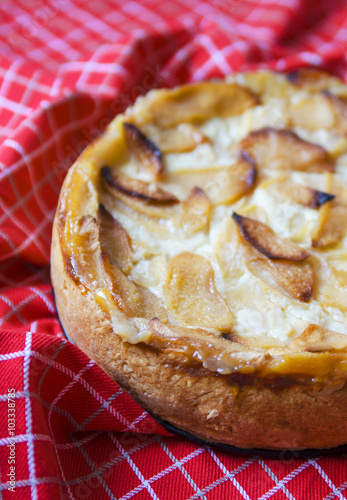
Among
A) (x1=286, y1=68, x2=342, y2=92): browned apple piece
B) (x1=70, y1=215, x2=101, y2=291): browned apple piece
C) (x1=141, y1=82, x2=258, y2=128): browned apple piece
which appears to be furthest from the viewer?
(x1=286, y1=68, x2=342, y2=92): browned apple piece

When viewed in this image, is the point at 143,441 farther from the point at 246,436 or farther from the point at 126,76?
the point at 126,76

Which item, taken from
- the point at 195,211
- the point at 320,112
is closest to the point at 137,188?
the point at 195,211

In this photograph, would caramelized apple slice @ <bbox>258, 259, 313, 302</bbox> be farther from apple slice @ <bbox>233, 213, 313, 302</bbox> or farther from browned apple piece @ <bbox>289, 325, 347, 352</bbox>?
browned apple piece @ <bbox>289, 325, 347, 352</bbox>

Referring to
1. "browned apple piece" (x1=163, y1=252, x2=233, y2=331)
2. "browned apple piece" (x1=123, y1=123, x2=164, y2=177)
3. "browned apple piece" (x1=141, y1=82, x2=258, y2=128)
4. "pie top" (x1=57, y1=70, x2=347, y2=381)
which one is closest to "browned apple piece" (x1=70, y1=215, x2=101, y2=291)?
"pie top" (x1=57, y1=70, x2=347, y2=381)

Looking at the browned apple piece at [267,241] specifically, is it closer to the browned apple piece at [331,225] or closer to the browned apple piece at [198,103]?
the browned apple piece at [331,225]

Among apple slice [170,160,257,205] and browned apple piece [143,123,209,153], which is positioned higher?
browned apple piece [143,123,209,153]

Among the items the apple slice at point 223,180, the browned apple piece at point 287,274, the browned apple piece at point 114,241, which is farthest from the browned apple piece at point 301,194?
the browned apple piece at point 114,241

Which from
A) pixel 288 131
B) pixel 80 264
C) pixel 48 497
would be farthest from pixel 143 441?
pixel 288 131
